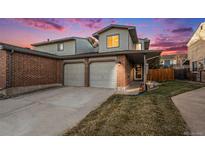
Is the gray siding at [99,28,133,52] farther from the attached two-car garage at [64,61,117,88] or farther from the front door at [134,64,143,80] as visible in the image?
the front door at [134,64,143,80]

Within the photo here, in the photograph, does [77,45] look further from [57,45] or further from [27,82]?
[27,82]

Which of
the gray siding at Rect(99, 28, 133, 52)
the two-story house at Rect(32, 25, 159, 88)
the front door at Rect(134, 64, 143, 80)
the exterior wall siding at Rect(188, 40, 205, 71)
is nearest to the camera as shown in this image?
the two-story house at Rect(32, 25, 159, 88)

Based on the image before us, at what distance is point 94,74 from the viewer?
11148mm

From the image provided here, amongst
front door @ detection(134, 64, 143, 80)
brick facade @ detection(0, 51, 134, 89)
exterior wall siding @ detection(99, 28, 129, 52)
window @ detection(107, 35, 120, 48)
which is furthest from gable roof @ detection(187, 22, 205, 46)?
brick facade @ detection(0, 51, 134, 89)

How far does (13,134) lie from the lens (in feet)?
11.6

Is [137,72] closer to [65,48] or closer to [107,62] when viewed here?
[107,62]

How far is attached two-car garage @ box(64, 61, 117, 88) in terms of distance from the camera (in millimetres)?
10297

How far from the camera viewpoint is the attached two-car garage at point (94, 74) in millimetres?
10297

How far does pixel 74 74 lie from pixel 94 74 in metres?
2.31

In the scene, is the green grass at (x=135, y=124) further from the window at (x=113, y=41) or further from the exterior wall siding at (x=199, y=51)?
the exterior wall siding at (x=199, y=51)

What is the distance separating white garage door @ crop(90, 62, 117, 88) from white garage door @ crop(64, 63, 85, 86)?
1.11 metres

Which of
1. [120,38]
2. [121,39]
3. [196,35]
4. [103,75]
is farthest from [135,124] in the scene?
[196,35]
